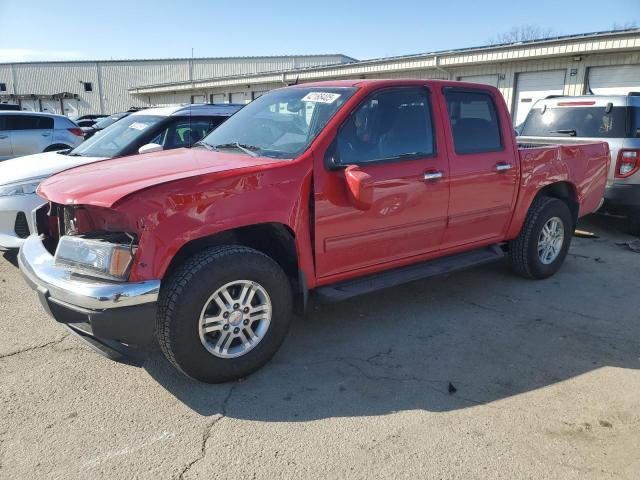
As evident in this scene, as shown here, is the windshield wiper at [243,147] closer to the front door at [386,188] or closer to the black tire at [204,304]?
the front door at [386,188]

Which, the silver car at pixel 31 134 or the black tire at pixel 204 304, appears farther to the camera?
the silver car at pixel 31 134

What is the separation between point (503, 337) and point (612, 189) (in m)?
3.95

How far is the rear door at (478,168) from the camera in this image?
4.29 m

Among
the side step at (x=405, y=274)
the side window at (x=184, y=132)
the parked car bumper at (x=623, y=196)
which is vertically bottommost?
the side step at (x=405, y=274)

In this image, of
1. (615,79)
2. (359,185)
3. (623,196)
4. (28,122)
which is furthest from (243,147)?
(615,79)

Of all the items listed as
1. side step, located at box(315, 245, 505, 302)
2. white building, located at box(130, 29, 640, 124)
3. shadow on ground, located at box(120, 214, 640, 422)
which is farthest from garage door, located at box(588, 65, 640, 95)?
side step, located at box(315, 245, 505, 302)

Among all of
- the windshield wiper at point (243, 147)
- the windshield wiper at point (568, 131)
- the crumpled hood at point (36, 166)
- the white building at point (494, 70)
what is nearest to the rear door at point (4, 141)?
the crumpled hood at point (36, 166)

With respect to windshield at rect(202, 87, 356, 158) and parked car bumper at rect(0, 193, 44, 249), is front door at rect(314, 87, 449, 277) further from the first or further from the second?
parked car bumper at rect(0, 193, 44, 249)

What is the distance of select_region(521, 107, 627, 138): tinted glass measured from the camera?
6922mm

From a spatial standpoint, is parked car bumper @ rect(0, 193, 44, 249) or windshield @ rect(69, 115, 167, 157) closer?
parked car bumper @ rect(0, 193, 44, 249)

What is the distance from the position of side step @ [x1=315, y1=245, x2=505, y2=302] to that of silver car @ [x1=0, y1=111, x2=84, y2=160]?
10.1 metres

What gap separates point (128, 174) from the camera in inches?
128

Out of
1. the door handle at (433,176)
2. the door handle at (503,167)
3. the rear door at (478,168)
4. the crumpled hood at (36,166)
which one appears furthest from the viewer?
the crumpled hood at (36,166)

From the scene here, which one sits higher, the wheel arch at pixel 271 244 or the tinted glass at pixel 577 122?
the tinted glass at pixel 577 122
